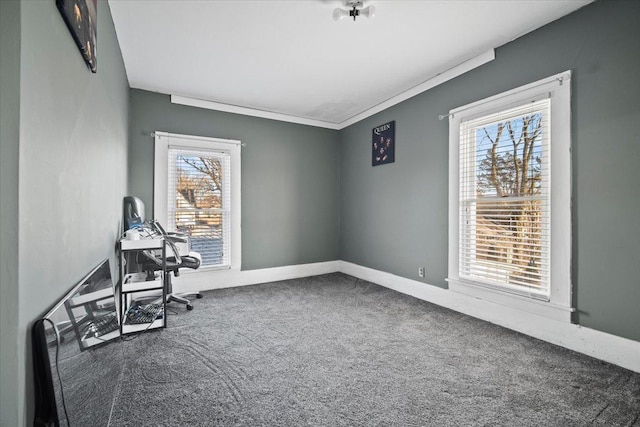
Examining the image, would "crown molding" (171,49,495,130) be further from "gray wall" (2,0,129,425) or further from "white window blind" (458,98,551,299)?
"gray wall" (2,0,129,425)

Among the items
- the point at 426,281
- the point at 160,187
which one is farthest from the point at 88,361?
the point at 426,281

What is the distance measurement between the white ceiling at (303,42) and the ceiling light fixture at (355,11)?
5 cm

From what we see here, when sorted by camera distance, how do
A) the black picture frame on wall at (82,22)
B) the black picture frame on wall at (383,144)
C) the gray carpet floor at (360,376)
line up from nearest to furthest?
the black picture frame on wall at (82,22) → the gray carpet floor at (360,376) → the black picture frame on wall at (383,144)

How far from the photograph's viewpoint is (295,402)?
1.76 metres

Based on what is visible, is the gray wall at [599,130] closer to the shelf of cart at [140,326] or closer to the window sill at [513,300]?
the window sill at [513,300]

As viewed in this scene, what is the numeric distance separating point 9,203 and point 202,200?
357 cm

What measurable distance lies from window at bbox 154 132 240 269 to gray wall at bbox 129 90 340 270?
130 millimetres

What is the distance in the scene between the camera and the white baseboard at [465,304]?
7.15ft

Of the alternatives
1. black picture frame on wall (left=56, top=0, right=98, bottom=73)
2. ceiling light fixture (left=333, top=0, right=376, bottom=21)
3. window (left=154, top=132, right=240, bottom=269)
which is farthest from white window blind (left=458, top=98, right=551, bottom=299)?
black picture frame on wall (left=56, top=0, right=98, bottom=73)

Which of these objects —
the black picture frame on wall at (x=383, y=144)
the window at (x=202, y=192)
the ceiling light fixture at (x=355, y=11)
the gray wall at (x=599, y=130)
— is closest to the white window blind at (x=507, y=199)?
the gray wall at (x=599, y=130)

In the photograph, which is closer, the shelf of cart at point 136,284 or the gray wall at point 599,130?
the gray wall at point 599,130

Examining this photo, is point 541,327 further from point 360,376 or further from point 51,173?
point 51,173

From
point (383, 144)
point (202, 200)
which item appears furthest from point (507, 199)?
point (202, 200)

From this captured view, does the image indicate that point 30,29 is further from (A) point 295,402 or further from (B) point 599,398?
(B) point 599,398
